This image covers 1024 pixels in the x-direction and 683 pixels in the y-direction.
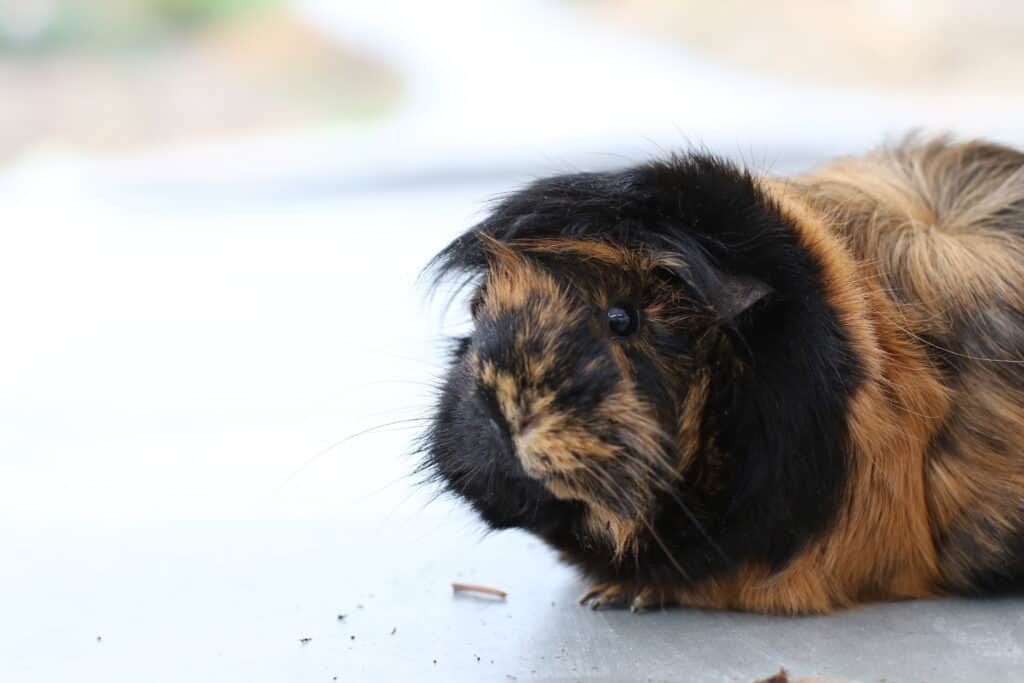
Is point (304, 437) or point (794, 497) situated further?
point (304, 437)

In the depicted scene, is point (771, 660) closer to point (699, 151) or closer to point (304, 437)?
point (699, 151)

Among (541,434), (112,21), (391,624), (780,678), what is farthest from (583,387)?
(112,21)

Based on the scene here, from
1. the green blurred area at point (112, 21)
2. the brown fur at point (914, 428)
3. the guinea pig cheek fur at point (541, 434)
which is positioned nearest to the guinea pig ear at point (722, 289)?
the brown fur at point (914, 428)

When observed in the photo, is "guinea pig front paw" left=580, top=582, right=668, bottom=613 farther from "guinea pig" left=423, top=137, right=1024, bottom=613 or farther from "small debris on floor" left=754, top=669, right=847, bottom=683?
"small debris on floor" left=754, top=669, right=847, bottom=683

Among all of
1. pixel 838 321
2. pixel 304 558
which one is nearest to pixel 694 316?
pixel 838 321

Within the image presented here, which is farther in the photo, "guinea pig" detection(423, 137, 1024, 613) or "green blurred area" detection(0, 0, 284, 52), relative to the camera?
"green blurred area" detection(0, 0, 284, 52)

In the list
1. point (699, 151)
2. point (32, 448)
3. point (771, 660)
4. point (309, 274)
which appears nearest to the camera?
point (771, 660)

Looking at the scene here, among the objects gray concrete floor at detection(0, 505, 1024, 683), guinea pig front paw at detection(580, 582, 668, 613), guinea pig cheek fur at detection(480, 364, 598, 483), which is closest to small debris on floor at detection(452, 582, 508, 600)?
gray concrete floor at detection(0, 505, 1024, 683)
